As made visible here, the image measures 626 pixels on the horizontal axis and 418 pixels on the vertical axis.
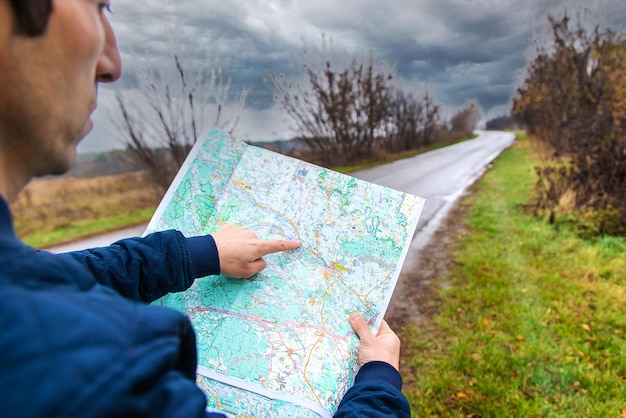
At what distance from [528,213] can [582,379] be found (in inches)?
150

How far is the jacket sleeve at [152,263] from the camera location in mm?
882

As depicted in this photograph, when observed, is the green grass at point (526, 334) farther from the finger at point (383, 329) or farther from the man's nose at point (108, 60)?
the man's nose at point (108, 60)

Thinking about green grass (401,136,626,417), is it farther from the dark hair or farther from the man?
the dark hair

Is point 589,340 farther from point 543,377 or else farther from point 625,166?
point 625,166

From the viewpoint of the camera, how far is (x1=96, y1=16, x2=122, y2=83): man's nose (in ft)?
1.73

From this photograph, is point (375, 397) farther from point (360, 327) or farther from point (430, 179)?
point (430, 179)

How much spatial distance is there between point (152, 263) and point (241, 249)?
0.22 meters

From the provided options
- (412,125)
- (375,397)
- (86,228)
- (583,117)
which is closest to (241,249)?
(375,397)

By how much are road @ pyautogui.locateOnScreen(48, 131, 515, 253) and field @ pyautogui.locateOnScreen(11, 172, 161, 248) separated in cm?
45

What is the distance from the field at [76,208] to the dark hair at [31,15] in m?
5.32

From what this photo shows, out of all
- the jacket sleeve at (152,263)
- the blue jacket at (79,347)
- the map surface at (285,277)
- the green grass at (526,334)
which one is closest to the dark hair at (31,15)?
the blue jacket at (79,347)

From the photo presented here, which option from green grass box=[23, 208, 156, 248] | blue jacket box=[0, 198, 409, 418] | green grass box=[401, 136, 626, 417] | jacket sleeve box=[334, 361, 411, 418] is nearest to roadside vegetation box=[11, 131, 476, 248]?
green grass box=[23, 208, 156, 248]

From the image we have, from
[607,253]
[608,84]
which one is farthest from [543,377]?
[608,84]

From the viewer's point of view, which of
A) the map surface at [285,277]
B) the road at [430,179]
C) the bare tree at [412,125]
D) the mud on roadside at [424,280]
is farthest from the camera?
the bare tree at [412,125]
